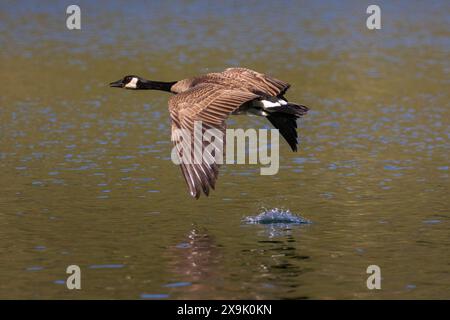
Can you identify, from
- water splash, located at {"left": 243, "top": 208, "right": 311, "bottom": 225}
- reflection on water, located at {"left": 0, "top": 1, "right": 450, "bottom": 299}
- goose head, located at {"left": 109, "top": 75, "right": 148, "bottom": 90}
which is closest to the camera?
reflection on water, located at {"left": 0, "top": 1, "right": 450, "bottom": 299}

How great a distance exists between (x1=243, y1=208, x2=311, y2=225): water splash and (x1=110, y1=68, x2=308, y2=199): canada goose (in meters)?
1.63

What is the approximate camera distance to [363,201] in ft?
64.3

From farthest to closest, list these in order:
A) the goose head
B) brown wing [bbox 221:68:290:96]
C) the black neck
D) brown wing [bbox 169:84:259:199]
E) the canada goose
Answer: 1. the goose head
2. the black neck
3. brown wing [bbox 221:68:290:96]
4. the canada goose
5. brown wing [bbox 169:84:259:199]

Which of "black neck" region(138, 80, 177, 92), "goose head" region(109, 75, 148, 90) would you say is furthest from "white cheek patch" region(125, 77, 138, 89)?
"black neck" region(138, 80, 177, 92)

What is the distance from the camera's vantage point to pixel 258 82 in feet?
62.2

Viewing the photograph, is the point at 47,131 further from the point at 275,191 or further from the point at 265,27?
the point at 265,27

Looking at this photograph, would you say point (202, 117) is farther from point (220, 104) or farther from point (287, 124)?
point (287, 124)

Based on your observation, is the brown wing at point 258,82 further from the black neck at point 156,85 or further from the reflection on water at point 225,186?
the reflection on water at point 225,186

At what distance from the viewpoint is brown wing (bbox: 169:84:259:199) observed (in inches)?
591

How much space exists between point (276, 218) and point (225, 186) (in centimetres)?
313

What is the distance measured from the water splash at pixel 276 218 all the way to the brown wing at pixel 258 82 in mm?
1985

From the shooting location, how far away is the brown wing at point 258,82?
61.0 feet

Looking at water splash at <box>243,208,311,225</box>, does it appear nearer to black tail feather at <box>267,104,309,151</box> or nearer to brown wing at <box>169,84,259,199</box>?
black tail feather at <box>267,104,309,151</box>

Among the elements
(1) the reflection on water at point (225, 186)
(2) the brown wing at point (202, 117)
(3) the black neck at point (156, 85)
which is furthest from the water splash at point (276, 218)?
(3) the black neck at point (156, 85)
